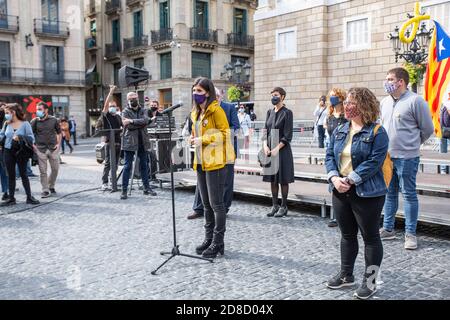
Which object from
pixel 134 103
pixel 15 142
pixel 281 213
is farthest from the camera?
pixel 134 103

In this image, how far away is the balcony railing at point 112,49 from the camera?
41.5 metres

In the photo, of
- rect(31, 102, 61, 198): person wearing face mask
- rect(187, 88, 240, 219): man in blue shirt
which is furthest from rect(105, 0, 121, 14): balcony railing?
rect(187, 88, 240, 219): man in blue shirt

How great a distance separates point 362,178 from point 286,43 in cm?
1977

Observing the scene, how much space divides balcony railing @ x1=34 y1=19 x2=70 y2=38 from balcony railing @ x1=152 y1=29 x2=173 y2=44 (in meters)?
6.52

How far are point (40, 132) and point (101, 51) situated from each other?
3594 cm

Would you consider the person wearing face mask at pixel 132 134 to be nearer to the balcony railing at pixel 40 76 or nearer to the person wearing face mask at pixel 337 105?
the person wearing face mask at pixel 337 105

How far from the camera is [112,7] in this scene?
41594 mm

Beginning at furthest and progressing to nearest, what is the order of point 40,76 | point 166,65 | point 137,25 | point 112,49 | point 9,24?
point 112,49, point 137,25, point 166,65, point 40,76, point 9,24

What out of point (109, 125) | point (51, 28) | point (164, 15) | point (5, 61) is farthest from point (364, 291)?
point (164, 15)

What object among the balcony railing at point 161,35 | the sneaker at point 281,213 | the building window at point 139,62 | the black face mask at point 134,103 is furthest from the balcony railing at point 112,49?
the sneaker at point 281,213

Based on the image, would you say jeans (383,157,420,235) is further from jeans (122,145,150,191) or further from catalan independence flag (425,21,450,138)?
jeans (122,145,150,191)

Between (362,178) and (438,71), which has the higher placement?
(438,71)

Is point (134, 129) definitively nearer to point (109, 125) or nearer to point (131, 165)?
point (131, 165)

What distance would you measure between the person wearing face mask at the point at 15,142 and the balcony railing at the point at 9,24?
28.1m
